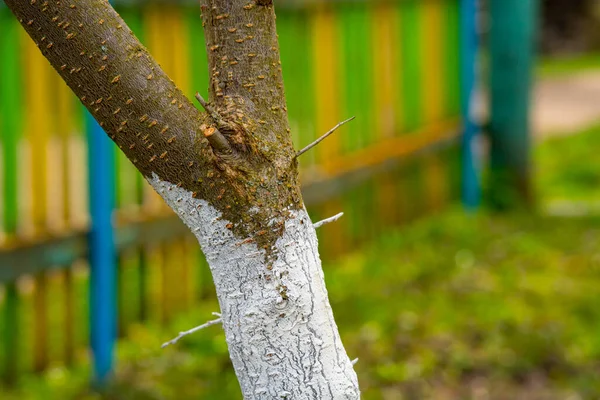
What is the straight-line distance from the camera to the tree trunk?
1595 mm

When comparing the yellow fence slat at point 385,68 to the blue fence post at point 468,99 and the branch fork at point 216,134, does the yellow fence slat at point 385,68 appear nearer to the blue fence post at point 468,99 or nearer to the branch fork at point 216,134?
the blue fence post at point 468,99

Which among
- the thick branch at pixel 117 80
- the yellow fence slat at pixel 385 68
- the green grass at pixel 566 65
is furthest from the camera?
the green grass at pixel 566 65

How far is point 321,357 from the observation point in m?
1.75

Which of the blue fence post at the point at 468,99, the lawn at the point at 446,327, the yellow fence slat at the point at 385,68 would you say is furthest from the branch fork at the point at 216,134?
the blue fence post at the point at 468,99

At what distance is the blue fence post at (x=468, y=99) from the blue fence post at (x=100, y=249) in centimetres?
365

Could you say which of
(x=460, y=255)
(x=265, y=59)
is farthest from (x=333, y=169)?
(x=265, y=59)

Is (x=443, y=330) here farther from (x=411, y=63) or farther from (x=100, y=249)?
(x=411, y=63)

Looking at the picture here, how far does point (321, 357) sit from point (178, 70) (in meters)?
2.74

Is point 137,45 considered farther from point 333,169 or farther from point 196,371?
point 333,169

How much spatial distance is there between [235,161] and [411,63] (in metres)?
4.82

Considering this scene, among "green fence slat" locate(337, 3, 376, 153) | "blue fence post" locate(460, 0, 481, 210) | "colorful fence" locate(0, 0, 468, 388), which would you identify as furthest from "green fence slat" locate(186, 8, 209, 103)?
"blue fence post" locate(460, 0, 481, 210)

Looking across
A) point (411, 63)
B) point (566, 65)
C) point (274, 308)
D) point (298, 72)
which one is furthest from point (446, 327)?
point (566, 65)

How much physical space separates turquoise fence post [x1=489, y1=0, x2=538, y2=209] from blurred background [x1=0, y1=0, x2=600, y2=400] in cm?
1

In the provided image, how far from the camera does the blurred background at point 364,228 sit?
3623 mm
